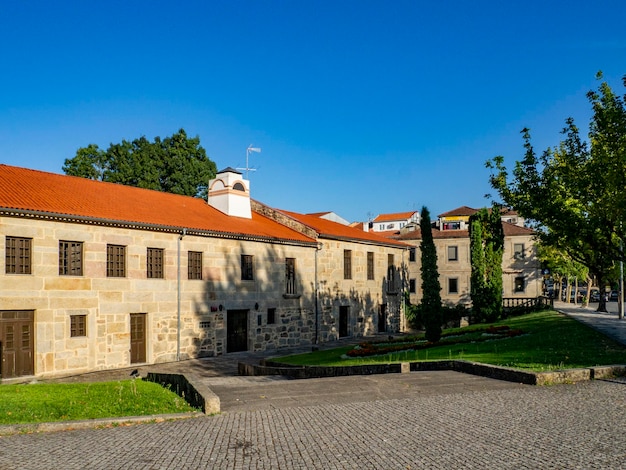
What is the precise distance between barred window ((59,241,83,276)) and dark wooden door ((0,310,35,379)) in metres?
2.08

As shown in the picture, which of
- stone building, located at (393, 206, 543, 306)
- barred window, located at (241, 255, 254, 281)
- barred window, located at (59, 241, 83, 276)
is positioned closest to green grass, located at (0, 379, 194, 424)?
barred window, located at (59, 241, 83, 276)

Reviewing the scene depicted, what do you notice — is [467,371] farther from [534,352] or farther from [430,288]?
[430,288]

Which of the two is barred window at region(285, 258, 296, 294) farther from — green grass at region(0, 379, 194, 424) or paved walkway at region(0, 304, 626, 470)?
paved walkway at region(0, 304, 626, 470)

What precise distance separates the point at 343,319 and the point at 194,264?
13.5m

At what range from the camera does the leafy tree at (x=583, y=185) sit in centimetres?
1825

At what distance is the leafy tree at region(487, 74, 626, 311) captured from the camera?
59.9 ft

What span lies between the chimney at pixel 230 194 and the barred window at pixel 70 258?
12.1 metres

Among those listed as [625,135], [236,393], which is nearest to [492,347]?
[625,135]

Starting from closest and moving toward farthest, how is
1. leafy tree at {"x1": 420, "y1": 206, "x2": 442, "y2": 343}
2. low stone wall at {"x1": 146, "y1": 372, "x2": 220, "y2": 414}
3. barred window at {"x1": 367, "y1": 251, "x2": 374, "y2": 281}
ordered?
low stone wall at {"x1": 146, "y1": 372, "x2": 220, "y2": 414} → leafy tree at {"x1": 420, "y1": 206, "x2": 442, "y2": 343} → barred window at {"x1": 367, "y1": 251, "x2": 374, "y2": 281}

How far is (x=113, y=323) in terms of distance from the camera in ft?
76.0

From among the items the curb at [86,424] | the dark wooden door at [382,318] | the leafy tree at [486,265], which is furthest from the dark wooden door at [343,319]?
the curb at [86,424]

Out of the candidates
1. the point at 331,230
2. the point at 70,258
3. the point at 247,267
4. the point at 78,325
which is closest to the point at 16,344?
the point at 78,325

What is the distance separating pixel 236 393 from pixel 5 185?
48.8 feet

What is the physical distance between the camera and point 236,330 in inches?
1151
